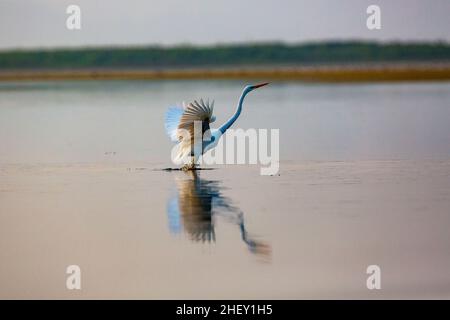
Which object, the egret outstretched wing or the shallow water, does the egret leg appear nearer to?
the shallow water

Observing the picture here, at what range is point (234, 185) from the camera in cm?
1213

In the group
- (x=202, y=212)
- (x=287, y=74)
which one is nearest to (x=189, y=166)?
(x=202, y=212)

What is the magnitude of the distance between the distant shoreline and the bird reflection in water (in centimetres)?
2431

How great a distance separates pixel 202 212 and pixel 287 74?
3556 centimetres

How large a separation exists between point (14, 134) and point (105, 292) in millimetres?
10427

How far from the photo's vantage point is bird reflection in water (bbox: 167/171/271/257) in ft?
31.6

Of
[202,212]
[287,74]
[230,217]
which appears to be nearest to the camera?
[230,217]

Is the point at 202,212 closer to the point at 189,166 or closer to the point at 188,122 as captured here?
the point at 188,122

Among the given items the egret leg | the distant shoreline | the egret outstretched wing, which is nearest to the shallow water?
the egret leg

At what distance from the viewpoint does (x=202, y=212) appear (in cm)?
1066

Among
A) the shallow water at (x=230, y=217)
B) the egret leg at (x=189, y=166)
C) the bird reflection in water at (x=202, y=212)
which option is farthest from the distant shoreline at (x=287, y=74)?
the bird reflection in water at (x=202, y=212)

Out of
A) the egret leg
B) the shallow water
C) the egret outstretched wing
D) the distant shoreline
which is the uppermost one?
the distant shoreline

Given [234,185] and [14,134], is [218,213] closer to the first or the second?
[234,185]

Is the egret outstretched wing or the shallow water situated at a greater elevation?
the egret outstretched wing
